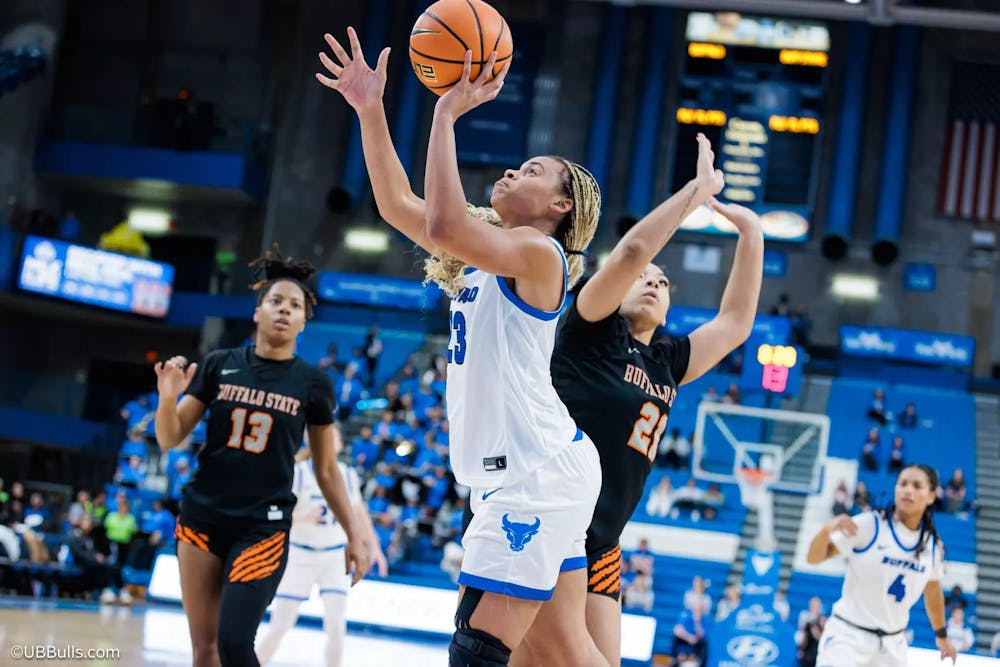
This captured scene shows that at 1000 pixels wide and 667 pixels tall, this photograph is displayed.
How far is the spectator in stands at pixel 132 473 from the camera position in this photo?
20.5m

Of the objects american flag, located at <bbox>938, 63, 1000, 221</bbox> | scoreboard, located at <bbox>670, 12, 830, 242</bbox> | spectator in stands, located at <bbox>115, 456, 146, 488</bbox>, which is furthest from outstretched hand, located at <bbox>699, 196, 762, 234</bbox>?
american flag, located at <bbox>938, 63, 1000, 221</bbox>

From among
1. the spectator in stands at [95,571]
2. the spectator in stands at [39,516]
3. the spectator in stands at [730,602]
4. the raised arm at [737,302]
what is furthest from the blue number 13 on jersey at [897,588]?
the spectator in stands at [39,516]

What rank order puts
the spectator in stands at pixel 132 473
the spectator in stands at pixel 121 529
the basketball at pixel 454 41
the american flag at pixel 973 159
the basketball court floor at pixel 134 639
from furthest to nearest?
the american flag at pixel 973 159, the spectator in stands at pixel 132 473, the spectator in stands at pixel 121 529, the basketball court floor at pixel 134 639, the basketball at pixel 454 41

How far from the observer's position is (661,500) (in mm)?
20078

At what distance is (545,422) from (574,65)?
27.3 m

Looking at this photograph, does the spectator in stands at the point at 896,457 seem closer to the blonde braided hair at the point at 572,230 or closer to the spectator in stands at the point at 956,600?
the spectator in stands at the point at 956,600

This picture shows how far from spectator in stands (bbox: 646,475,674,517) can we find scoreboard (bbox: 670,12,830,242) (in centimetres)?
912

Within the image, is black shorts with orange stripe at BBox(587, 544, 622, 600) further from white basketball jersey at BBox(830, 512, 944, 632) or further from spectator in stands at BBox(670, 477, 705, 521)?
spectator in stands at BBox(670, 477, 705, 521)

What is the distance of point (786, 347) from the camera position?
24438mm

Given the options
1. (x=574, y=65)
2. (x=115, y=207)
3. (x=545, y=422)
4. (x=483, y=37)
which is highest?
(x=574, y=65)

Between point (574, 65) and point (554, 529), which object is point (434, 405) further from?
point (554, 529)

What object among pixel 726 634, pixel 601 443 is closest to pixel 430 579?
pixel 726 634

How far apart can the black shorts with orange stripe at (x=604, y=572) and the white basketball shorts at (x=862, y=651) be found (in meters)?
2.64

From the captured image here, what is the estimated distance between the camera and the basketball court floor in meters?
9.39
